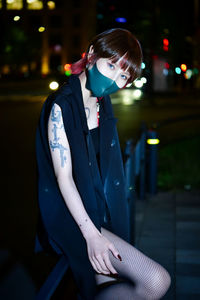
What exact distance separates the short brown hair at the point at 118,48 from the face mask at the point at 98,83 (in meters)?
0.05

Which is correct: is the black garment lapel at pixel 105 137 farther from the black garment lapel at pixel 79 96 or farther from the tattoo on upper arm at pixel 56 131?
the tattoo on upper arm at pixel 56 131

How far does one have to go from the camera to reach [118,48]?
1683mm

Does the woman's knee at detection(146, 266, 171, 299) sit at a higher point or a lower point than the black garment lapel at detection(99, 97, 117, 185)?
lower

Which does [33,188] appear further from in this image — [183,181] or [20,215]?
[183,181]

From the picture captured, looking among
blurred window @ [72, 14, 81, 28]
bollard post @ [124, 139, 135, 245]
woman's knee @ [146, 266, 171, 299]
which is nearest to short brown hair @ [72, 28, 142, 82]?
woman's knee @ [146, 266, 171, 299]

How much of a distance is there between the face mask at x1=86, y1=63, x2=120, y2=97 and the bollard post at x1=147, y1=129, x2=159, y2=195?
4.01 metres

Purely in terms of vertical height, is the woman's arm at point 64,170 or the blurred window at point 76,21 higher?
the woman's arm at point 64,170

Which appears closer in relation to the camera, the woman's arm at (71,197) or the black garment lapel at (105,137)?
the woman's arm at (71,197)

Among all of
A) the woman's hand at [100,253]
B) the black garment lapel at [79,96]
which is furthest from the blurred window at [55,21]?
the woman's hand at [100,253]

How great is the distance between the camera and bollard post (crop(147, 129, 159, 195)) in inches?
229

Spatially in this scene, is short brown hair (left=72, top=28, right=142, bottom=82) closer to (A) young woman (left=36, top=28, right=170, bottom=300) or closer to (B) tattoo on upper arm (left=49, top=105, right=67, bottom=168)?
(A) young woman (left=36, top=28, right=170, bottom=300)

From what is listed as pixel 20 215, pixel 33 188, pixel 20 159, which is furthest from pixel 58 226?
pixel 20 159

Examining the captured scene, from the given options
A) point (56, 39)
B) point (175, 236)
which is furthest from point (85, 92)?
point (56, 39)

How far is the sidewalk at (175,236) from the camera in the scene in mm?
3354
